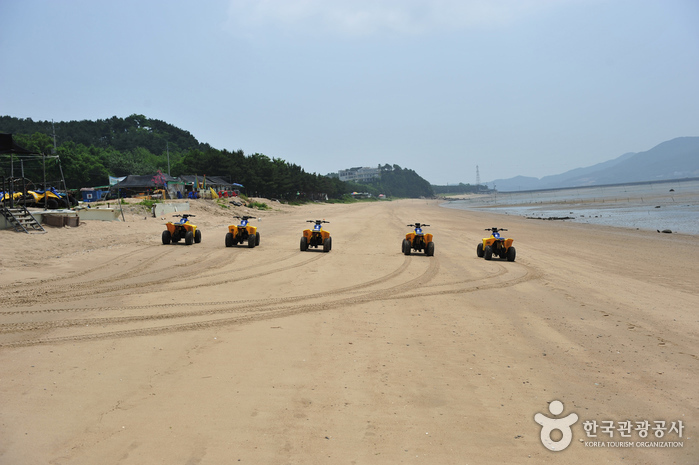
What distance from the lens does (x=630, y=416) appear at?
3828mm

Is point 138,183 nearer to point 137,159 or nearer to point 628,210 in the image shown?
point 137,159

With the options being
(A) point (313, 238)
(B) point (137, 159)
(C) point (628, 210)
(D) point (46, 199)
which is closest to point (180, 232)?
(A) point (313, 238)

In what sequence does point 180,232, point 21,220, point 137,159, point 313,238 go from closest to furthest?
point 313,238 → point 21,220 → point 180,232 → point 137,159

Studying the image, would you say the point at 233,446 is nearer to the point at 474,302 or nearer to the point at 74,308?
the point at 74,308

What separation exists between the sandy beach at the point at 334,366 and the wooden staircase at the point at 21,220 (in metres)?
5.45

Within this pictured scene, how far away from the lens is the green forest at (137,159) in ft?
185

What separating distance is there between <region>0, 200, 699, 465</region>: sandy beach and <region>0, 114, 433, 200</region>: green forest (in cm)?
2318

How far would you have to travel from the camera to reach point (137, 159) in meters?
78.0

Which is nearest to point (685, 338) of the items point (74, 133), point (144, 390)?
point (144, 390)

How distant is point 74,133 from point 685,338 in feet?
408

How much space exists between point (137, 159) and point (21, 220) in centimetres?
6927

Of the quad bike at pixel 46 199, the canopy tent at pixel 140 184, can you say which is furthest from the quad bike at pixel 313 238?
the canopy tent at pixel 140 184

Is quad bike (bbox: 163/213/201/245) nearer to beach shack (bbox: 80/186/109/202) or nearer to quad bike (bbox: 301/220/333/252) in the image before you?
quad bike (bbox: 301/220/333/252)

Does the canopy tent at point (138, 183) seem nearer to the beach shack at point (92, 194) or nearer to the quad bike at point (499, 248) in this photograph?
the beach shack at point (92, 194)
